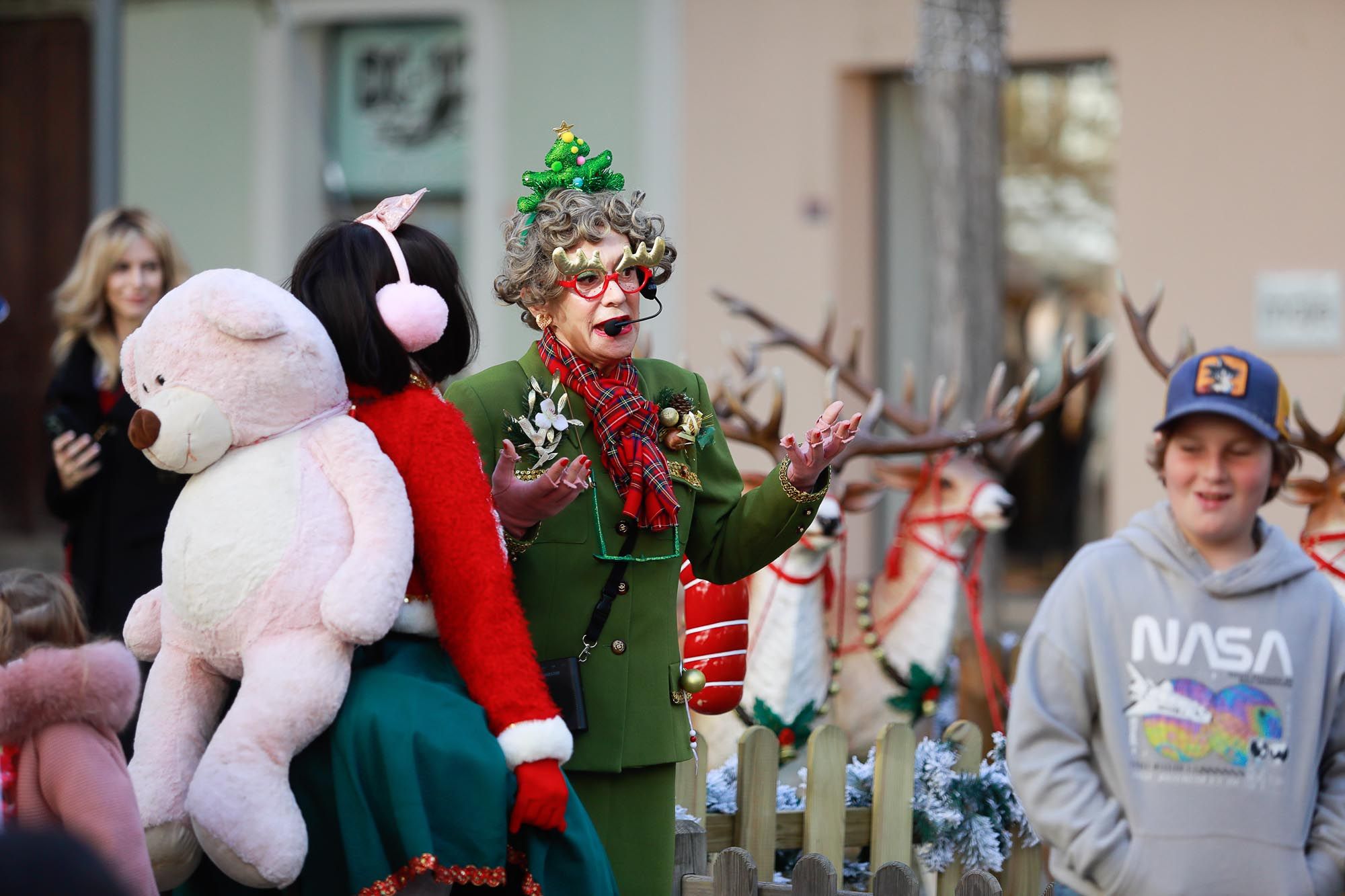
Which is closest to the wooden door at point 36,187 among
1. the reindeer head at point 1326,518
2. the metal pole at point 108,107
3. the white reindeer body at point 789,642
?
the metal pole at point 108,107

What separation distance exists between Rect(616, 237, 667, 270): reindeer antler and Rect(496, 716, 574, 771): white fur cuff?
0.91 meters

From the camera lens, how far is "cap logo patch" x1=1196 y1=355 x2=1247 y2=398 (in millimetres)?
2736

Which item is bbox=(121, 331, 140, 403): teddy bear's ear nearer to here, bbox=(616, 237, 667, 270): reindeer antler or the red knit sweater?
the red knit sweater

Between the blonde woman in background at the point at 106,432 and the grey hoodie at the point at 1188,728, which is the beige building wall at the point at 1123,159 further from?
the grey hoodie at the point at 1188,728

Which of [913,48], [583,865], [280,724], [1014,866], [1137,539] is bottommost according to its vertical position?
[1014,866]

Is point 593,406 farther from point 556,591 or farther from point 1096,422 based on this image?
point 1096,422

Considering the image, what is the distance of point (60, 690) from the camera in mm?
2732

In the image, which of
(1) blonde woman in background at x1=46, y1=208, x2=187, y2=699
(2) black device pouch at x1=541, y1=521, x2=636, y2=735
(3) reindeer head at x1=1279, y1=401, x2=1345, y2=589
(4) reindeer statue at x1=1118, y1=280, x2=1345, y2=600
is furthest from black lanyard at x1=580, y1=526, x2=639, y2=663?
(3) reindeer head at x1=1279, y1=401, x2=1345, y2=589

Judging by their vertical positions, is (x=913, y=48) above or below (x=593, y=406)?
above

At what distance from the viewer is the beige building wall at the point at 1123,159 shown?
7934 millimetres

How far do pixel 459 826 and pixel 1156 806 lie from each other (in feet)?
3.61

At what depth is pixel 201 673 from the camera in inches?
112

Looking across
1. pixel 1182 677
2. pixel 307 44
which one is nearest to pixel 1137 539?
pixel 1182 677

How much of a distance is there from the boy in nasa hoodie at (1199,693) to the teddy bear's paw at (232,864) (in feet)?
3.93
